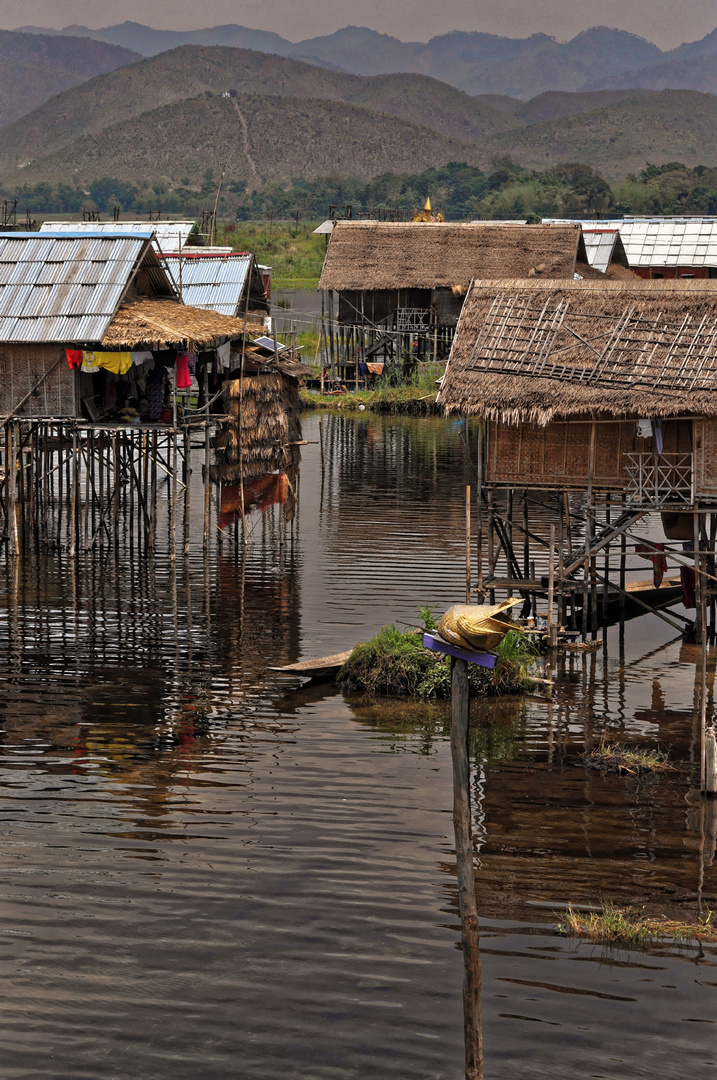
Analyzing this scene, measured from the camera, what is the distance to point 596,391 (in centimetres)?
1841

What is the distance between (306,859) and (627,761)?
440 cm

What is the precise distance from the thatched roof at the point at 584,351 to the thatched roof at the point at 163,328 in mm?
5380

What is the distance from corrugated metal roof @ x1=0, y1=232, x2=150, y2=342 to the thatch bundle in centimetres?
308

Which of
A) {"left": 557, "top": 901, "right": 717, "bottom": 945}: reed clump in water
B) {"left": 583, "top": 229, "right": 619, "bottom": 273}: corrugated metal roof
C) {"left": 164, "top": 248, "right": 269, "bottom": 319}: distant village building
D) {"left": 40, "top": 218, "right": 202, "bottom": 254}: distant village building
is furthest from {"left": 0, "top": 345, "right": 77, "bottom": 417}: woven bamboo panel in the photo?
{"left": 583, "top": 229, "right": 619, "bottom": 273}: corrugated metal roof

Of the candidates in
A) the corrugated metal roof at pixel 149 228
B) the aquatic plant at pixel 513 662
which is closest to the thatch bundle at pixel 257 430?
the aquatic plant at pixel 513 662

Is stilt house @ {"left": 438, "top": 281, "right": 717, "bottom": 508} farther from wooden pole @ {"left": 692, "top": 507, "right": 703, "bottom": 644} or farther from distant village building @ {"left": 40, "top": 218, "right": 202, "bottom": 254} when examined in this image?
distant village building @ {"left": 40, "top": 218, "right": 202, "bottom": 254}

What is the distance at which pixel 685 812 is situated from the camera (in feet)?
45.8

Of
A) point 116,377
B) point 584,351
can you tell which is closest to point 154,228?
point 116,377

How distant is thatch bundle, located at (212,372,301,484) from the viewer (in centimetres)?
2552

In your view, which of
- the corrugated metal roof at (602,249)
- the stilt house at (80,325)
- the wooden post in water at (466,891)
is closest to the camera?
the wooden post in water at (466,891)

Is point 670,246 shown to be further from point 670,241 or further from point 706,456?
point 706,456

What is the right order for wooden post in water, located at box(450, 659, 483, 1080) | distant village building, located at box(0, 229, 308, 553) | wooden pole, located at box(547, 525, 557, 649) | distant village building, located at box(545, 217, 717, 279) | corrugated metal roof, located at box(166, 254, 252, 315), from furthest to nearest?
distant village building, located at box(545, 217, 717, 279)
corrugated metal roof, located at box(166, 254, 252, 315)
distant village building, located at box(0, 229, 308, 553)
wooden pole, located at box(547, 525, 557, 649)
wooden post in water, located at box(450, 659, 483, 1080)

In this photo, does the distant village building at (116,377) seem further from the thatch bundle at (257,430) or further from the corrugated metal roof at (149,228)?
the corrugated metal roof at (149,228)

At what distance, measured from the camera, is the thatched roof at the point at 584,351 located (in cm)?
1819
